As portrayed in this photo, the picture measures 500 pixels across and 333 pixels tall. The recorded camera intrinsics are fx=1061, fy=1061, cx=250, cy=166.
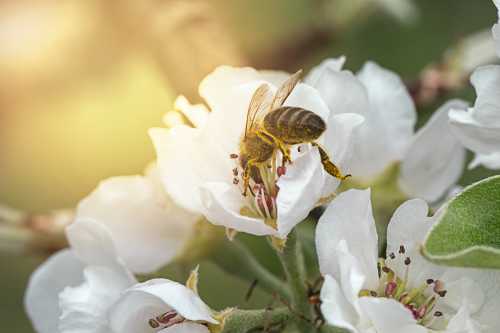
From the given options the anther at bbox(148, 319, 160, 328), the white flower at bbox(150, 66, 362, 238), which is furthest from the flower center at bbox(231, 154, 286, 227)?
the anther at bbox(148, 319, 160, 328)

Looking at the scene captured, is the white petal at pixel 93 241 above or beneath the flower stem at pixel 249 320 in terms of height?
above

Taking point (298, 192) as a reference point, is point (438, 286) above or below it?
below

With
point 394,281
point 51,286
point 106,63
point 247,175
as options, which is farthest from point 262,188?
point 106,63

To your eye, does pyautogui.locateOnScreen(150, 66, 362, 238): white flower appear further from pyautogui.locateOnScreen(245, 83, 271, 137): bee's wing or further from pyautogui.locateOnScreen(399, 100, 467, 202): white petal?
pyautogui.locateOnScreen(399, 100, 467, 202): white petal

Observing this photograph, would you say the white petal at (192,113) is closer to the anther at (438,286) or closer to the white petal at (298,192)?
the white petal at (298,192)

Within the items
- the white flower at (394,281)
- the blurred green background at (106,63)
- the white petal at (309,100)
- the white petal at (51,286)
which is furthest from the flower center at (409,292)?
the blurred green background at (106,63)

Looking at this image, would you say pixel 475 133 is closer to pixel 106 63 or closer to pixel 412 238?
pixel 412 238
